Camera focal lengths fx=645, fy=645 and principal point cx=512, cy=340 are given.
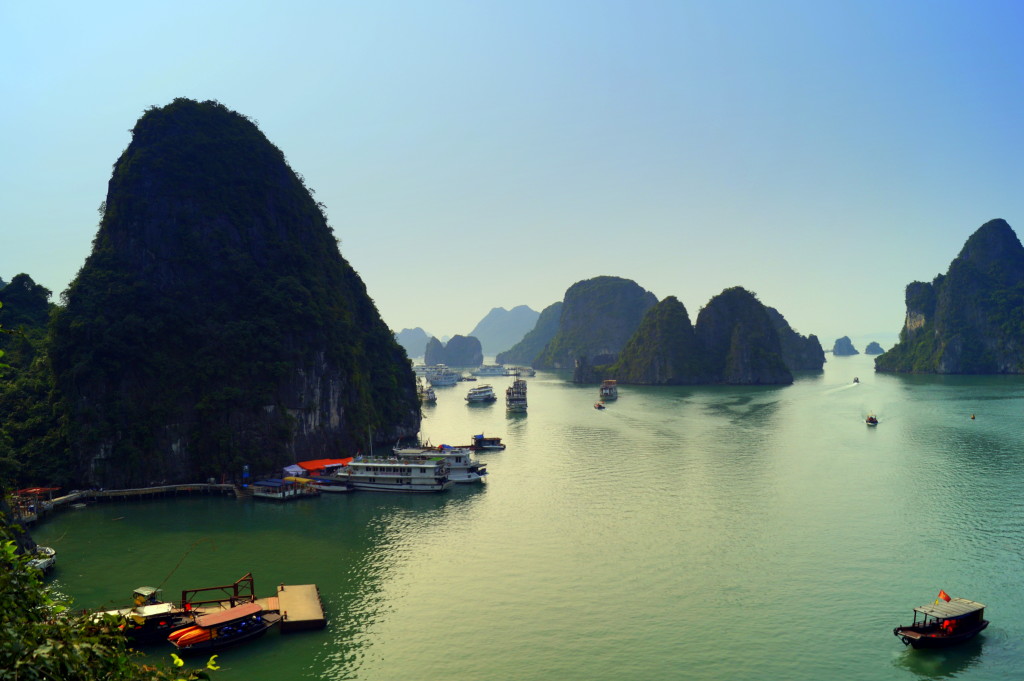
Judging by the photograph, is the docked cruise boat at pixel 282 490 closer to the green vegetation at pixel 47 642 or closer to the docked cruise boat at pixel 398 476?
the docked cruise boat at pixel 398 476

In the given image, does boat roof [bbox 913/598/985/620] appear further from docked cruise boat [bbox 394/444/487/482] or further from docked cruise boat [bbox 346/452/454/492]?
docked cruise boat [bbox 394/444/487/482]

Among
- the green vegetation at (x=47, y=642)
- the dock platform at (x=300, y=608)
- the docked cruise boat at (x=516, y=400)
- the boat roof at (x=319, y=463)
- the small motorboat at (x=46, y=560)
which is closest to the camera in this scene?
the green vegetation at (x=47, y=642)

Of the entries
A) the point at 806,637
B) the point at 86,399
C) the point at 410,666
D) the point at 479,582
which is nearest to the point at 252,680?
the point at 410,666

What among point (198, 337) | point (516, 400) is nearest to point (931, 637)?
point (198, 337)

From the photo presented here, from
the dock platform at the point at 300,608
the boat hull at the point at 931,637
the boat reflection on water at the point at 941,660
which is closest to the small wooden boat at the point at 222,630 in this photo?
the dock platform at the point at 300,608

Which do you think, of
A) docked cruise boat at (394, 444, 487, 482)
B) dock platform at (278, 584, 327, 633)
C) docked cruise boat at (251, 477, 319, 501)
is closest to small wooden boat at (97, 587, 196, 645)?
dock platform at (278, 584, 327, 633)

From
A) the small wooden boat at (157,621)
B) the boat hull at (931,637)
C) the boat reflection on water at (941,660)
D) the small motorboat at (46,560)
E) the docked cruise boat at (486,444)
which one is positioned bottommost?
the boat reflection on water at (941,660)

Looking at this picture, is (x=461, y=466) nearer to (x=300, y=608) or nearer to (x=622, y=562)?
(x=622, y=562)

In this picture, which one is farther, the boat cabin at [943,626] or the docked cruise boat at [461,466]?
the docked cruise boat at [461,466]
